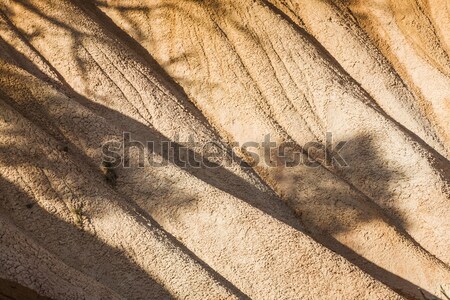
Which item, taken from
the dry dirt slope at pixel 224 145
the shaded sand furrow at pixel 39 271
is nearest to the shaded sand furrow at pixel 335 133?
the dry dirt slope at pixel 224 145

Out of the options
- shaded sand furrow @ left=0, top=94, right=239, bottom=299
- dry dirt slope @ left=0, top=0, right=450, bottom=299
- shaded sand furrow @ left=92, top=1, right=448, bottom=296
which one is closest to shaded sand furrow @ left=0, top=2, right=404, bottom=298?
dry dirt slope @ left=0, top=0, right=450, bottom=299

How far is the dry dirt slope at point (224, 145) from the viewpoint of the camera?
8.29 metres

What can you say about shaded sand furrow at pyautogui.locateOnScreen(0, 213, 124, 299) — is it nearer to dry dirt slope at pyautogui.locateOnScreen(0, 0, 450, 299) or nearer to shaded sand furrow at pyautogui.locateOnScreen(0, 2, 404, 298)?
dry dirt slope at pyautogui.locateOnScreen(0, 0, 450, 299)

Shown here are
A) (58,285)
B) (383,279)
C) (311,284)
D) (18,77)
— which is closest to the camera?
(58,285)

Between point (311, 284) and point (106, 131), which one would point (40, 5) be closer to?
point (106, 131)

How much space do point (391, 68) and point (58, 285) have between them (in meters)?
7.64

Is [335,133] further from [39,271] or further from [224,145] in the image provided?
[39,271]

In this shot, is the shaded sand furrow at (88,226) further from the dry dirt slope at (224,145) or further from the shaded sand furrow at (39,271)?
the shaded sand furrow at (39,271)

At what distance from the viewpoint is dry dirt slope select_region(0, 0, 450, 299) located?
8.29 meters

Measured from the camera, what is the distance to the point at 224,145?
10.8 metres

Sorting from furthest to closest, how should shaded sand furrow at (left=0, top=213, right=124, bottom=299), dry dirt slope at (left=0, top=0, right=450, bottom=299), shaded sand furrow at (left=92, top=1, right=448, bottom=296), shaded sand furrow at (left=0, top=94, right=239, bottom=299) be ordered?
shaded sand furrow at (left=92, top=1, right=448, bottom=296), dry dirt slope at (left=0, top=0, right=450, bottom=299), shaded sand furrow at (left=0, top=94, right=239, bottom=299), shaded sand furrow at (left=0, top=213, right=124, bottom=299)

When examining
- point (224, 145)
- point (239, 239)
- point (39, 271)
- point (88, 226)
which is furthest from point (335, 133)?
point (39, 271)

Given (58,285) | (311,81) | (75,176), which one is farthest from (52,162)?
(311,81)

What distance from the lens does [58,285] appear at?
730 cm
